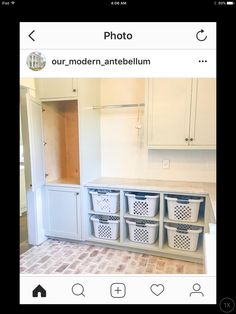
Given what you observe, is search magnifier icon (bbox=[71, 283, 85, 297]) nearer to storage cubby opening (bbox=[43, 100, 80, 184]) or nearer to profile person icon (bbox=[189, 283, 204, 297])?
profile person icon (bbox=[189, 283, 204, 297])

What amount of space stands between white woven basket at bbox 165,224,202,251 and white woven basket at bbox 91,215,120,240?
507mm

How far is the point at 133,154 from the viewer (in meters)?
2.23

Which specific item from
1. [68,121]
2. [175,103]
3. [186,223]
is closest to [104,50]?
[175,103]

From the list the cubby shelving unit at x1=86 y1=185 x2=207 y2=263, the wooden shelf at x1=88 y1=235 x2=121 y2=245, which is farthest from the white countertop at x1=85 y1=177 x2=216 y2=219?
the wooden shelf at x1=88 y1=235 x2=121 y2=245

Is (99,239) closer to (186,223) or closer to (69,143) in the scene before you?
(186,223)

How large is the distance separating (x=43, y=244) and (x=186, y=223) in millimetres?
1482

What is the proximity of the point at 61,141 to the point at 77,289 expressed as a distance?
2085 mm

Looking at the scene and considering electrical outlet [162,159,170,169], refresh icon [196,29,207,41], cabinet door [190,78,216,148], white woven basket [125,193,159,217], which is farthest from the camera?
electrical outlet [162,159,170,169]

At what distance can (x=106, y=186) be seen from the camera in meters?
1.92

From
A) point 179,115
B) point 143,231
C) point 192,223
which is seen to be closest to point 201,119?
point 179,115

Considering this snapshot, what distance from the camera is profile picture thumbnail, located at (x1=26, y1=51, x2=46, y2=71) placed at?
450 mm

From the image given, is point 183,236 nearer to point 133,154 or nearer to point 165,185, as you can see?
point 165,185

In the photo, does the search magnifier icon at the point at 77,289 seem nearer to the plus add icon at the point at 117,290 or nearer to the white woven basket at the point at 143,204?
the plus add icon at the point at 117,290

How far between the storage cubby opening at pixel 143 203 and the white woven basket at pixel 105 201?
0.41 feet
